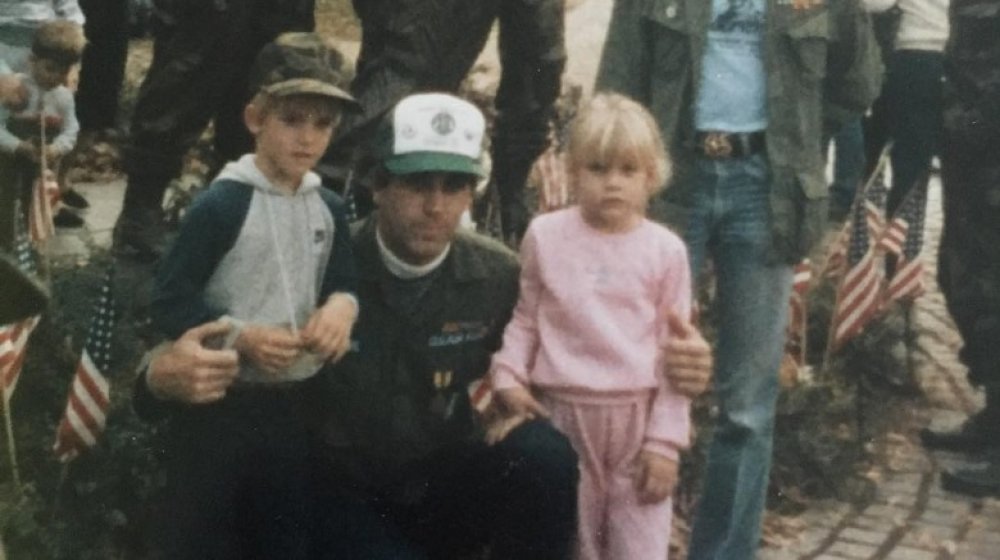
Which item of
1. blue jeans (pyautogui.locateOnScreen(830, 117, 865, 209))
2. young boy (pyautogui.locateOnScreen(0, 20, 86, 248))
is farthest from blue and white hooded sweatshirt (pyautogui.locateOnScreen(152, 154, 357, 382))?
blue jeans (pyautogui.locateOnScreen(830, 117, 865, 209))

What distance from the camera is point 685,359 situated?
337cm

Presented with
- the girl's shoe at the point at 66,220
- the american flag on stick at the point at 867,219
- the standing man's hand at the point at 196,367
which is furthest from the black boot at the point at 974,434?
the girl's shoe at the point at 66,220

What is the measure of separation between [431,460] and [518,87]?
2.17 metres

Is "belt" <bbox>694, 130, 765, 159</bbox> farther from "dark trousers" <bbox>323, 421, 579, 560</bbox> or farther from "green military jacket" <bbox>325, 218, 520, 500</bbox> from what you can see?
"dark trousers" <bbox>323, 421, 579, 560</bbox>

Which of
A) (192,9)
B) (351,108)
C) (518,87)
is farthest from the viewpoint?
(518,87)

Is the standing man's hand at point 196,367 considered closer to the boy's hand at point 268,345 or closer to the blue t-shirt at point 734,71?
the boy's hand at point 268,345

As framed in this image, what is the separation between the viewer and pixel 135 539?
405 centimetres

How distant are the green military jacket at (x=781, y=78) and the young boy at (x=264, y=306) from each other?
97cm

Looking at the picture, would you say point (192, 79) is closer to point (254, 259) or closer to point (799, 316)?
point (254, 259)

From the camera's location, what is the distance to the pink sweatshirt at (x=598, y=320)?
3377 mm

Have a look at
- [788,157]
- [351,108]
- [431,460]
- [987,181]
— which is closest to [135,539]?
[431,460]

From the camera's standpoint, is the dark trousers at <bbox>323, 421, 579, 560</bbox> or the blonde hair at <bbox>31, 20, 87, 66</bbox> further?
the blonde hair at <bbox>31, 20, 87, 66</bbox>

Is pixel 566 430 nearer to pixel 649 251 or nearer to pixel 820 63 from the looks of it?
pixel 649 251

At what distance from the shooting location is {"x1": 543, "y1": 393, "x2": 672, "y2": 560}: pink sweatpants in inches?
134
